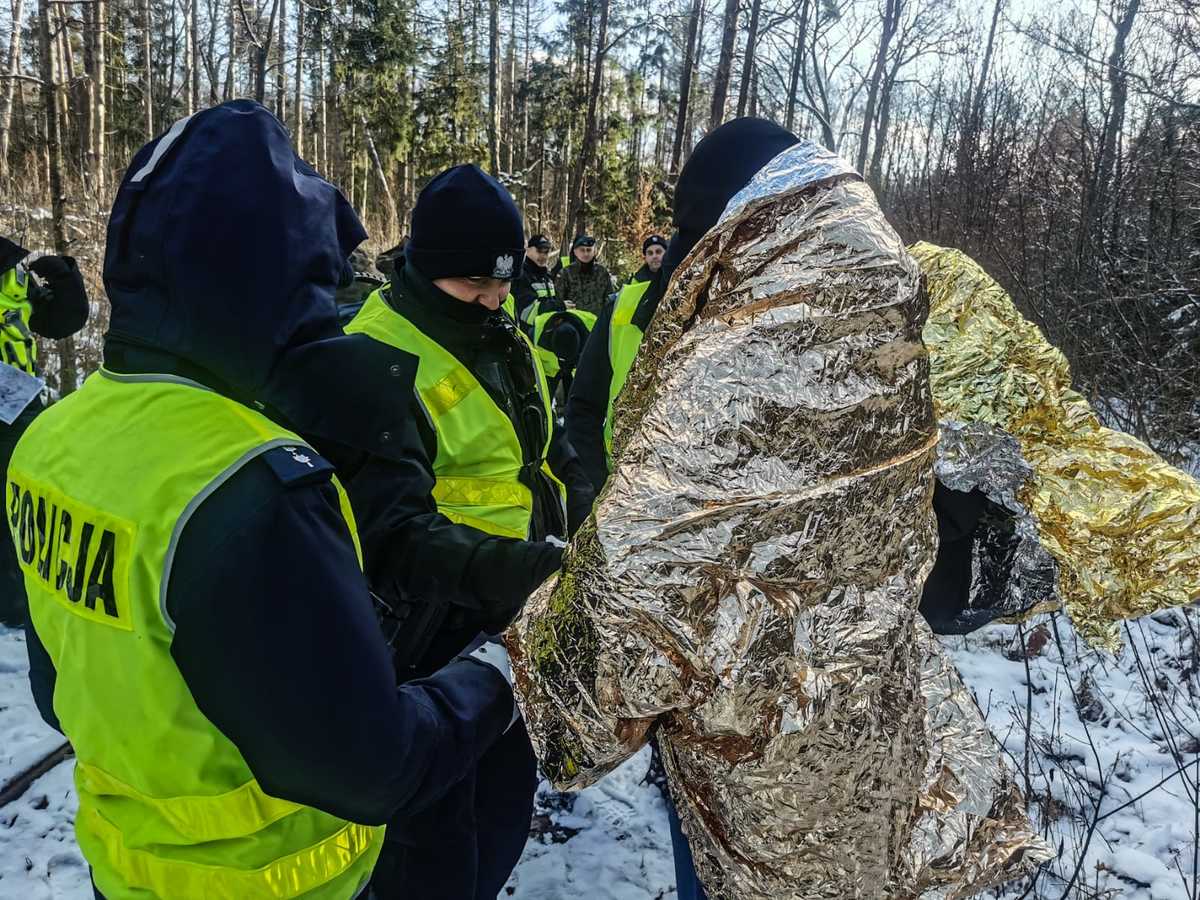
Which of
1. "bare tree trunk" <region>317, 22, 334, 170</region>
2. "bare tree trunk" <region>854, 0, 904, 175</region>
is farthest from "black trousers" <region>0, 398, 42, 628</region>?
"bare tree trunk" <region>317, 22, 334, 170</region>

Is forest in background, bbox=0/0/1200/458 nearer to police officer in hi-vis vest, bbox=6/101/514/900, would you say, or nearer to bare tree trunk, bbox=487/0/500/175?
bare tree trunk, bbox=487/0/500/175

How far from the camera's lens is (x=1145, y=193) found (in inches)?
259

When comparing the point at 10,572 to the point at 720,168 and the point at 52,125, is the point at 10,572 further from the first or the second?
the point at 720,168

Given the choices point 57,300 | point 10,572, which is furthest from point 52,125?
point 10,572

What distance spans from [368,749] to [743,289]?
2.56ft

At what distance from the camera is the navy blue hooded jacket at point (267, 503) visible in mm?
912

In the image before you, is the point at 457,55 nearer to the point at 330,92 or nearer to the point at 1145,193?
the point at 330,92

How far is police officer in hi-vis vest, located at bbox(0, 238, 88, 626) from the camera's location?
3.83 meters

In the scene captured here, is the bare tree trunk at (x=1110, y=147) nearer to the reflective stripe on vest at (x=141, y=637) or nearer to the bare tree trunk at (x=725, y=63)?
the reflective stripe on vest at (x=141, y=637)

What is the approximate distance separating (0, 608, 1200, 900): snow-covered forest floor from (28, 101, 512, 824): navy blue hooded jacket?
69.4 inches

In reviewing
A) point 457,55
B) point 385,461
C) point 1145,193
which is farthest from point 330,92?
point 385,461

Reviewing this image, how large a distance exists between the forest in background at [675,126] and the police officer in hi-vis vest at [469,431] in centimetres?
399

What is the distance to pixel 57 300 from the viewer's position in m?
4.48

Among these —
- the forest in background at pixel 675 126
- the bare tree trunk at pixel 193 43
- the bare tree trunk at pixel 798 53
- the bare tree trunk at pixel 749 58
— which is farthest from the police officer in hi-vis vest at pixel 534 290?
the bare tree trunk at pixel 193 43
